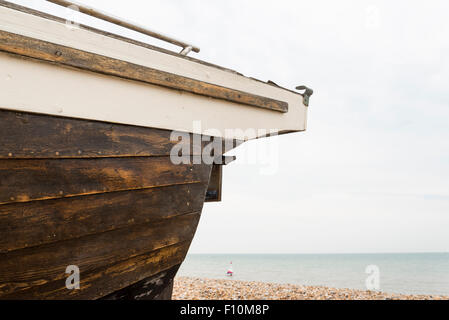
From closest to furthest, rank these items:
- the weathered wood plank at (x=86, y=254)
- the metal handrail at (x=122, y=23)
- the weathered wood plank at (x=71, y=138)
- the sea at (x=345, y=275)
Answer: the weathered wood plank at (x=71, y=138)
the weathered wood plank at (x=86, y=254)
the metal handrail at (x=122, y=23)
the sea at (x=345, y=275)

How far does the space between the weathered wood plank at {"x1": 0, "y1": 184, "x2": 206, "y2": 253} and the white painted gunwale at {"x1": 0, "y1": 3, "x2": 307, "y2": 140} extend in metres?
0.47

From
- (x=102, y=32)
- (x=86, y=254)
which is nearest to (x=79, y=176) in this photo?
(x=86, y=254)

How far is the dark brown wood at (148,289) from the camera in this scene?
1.88m

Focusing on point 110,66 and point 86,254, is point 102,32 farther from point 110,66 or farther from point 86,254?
point 86,254

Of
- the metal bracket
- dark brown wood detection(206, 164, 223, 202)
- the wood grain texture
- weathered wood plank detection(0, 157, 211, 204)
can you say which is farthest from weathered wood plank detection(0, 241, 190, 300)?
the metal bracket

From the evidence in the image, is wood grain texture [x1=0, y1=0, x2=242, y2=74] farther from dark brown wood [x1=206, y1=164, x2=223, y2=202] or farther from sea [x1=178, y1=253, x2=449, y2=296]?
sea [x1=178, y1=253, x2=449, y2=296]

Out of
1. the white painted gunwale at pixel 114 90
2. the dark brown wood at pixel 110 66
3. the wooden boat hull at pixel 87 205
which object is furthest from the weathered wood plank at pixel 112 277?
the dark brown wood at pixel 110 66

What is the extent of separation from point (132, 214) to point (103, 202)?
Result: 21cm

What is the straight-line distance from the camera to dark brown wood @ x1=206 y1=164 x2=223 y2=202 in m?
2.77

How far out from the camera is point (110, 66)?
1.59 meters

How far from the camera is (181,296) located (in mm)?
7008

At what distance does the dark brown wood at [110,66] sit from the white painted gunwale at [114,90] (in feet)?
0.11

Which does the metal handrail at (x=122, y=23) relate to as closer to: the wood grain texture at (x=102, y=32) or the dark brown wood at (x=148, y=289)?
the wood grain texture at (x=102, y=32)
